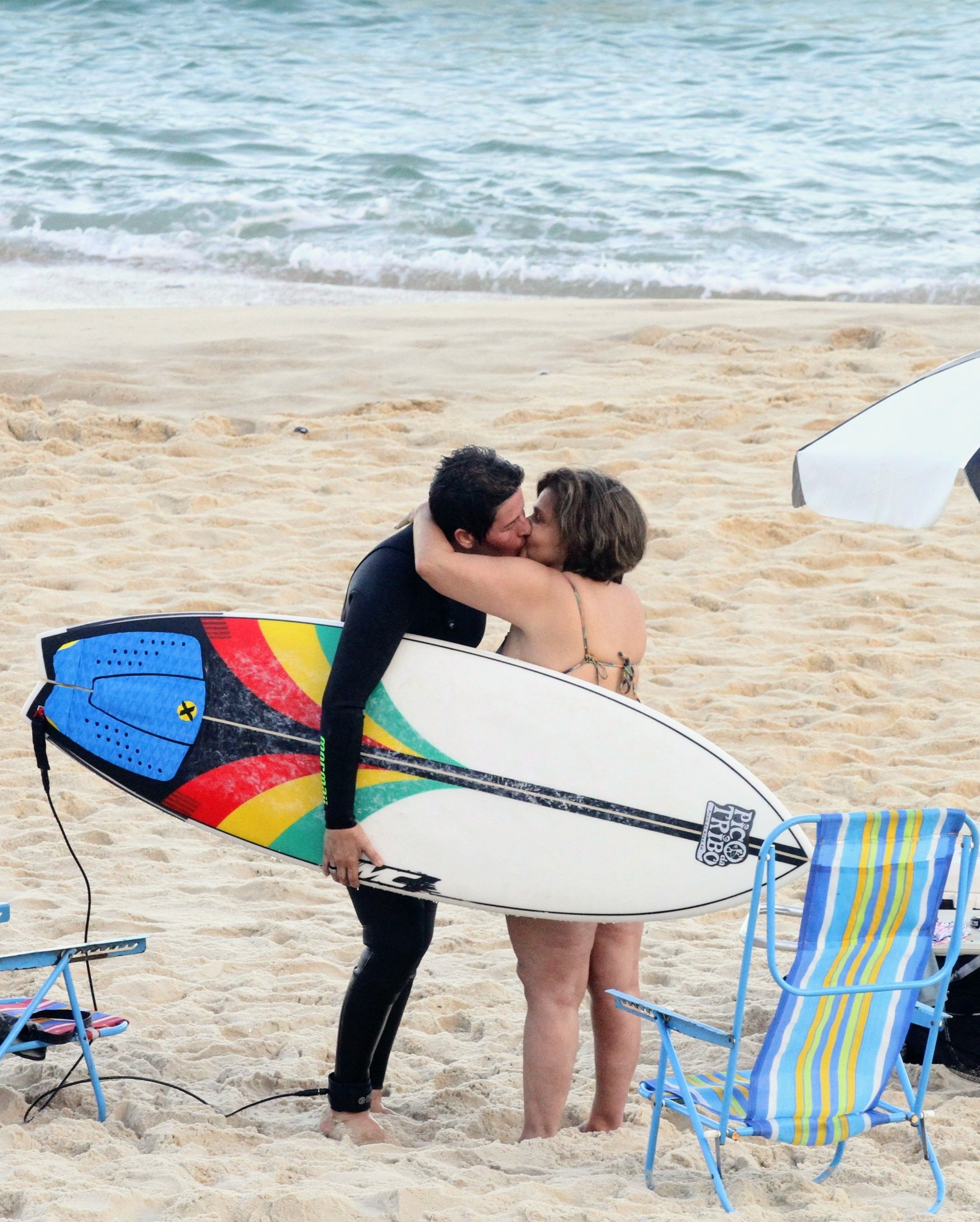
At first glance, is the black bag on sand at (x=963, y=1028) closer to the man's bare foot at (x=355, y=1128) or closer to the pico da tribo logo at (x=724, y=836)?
the pico da tribo logo at (x=724, y=836)

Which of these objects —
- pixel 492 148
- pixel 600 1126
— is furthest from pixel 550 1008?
pixel 492 148

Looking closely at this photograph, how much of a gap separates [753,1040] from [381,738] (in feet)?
4.29

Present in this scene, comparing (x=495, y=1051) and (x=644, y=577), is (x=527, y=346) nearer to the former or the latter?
(x=644, y=577)

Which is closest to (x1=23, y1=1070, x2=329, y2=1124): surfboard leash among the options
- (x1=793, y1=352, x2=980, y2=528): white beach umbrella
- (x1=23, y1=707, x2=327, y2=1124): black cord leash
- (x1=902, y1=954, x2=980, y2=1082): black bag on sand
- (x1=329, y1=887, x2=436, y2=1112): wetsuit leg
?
(x1=23, y1=707, x2=327, y2=1124): black cord leash

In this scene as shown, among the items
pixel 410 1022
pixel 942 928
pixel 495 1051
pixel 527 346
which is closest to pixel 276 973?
pixel 410 1022

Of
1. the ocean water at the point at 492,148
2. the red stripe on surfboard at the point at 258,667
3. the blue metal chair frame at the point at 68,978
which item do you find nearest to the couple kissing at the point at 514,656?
the red stripe on surfboard at the point at 258,667

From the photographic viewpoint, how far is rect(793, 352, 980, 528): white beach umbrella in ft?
10.1

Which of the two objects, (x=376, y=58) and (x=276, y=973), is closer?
(x=276, y=973)

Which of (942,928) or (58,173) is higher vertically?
(58,173)

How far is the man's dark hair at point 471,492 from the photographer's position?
2797mm

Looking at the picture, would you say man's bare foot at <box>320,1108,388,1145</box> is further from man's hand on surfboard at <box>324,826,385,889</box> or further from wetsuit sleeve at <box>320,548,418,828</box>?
wetsuit sleeve at <box>320,548,418,828</box>

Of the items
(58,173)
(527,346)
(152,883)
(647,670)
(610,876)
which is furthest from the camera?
(58,173)

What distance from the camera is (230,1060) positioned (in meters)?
3.40

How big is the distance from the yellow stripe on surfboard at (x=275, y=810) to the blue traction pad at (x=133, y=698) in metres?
0.22
